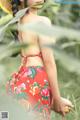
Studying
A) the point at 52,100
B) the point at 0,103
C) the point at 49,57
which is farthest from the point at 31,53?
the point at 0,103

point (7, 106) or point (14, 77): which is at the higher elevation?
point (7, 106)

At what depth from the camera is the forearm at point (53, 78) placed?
1.42m

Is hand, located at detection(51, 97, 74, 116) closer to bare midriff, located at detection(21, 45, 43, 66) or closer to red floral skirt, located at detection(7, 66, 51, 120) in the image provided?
red floral skirt, located at detection(7, 66, 51, 120)

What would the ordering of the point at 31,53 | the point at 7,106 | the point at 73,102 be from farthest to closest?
the point at 73,102 → the point at 31,53 → the point at 7,106

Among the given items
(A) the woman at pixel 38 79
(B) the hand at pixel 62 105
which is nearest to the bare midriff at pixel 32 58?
(A) the woman at pixel 38 79

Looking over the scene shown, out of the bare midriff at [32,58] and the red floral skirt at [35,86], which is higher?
the bare midriff at [32,58]

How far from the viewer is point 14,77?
145 centimetres

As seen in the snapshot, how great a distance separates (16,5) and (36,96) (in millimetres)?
Result: 329

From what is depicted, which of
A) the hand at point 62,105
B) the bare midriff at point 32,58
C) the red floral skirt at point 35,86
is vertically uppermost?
the bare midriff at point 32,58

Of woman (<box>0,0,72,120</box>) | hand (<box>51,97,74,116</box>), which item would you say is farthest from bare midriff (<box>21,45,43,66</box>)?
A: hand (<box>51,97,74,116</box>)

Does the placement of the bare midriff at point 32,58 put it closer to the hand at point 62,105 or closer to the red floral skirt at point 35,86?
the red floral skirt at point 35,86

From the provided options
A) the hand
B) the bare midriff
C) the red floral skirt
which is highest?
the bare midriff

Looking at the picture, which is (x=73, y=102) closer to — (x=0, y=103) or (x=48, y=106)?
(x=48, y=106)

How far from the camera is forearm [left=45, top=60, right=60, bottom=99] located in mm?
1421
